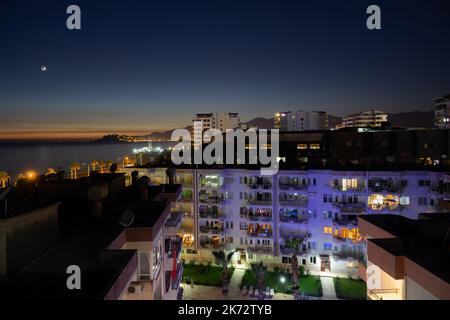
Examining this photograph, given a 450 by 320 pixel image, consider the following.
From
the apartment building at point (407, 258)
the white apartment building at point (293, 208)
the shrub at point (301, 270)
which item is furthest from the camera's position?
the shrub at point (301, 270)

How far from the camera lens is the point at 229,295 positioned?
86.8ft

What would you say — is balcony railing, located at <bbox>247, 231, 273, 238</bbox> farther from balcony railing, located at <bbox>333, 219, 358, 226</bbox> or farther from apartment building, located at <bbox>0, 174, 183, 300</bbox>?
apartment building, located at <bbox>0, 174, 183, 300</bbox>

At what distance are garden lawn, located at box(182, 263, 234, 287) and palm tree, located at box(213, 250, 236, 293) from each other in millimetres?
888

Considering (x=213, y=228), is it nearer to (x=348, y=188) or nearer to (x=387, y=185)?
(x=348, y=188)

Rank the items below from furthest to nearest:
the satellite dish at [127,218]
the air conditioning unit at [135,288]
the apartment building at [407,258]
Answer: the satellite dish at [127,218] → the air conditioning unit at [135,288] → the apartment building at [407,258]

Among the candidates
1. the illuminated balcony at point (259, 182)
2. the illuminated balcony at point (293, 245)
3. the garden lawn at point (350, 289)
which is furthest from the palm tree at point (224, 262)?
the garden lawn at point (350, 289)

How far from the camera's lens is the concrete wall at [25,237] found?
6438 millimetres

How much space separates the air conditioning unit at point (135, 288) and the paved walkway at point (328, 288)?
20411 millimetres

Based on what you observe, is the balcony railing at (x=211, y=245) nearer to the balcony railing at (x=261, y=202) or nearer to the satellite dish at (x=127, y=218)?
the balcony railing at (x=261, y=202)

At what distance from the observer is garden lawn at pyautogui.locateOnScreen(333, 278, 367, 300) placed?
25.5m

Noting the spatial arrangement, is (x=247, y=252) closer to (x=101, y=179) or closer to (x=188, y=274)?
(x=188, y=274)

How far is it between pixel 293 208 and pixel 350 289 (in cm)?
794

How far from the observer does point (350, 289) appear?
26.9 m


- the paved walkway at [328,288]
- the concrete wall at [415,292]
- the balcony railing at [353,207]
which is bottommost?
the paved walkway at [328,288]
